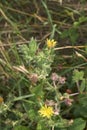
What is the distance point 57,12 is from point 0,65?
58 cm

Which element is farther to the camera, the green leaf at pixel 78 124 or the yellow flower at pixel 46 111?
the green leaf at pixel 78 124

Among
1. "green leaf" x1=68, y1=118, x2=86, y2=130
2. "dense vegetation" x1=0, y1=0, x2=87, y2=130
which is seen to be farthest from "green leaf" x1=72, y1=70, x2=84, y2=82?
"green leaf" x1=68, y1=118, x2=86, y2=130

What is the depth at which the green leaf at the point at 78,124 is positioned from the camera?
1.65 m

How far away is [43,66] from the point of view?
162 centimetres

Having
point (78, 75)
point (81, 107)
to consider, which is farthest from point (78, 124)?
point (78, 75)

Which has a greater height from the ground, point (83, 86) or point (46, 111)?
point (83, 86)

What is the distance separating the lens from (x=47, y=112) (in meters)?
1.54

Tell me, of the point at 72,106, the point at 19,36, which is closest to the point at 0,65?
the point at 19,36

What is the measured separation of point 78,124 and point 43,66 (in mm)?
291

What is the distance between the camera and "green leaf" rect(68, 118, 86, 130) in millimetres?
1647

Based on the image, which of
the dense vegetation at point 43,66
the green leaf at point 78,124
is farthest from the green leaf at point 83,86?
the green leaf at point 78,124

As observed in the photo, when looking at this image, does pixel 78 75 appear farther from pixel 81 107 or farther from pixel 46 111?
pixel 46 111

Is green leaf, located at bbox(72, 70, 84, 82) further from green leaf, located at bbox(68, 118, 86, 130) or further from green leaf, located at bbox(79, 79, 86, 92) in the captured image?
green leaf, located at bbox(68, 118, 86, 130)

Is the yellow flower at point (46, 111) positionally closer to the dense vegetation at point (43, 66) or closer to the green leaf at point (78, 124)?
the dense vegetation at point (43, 66)
